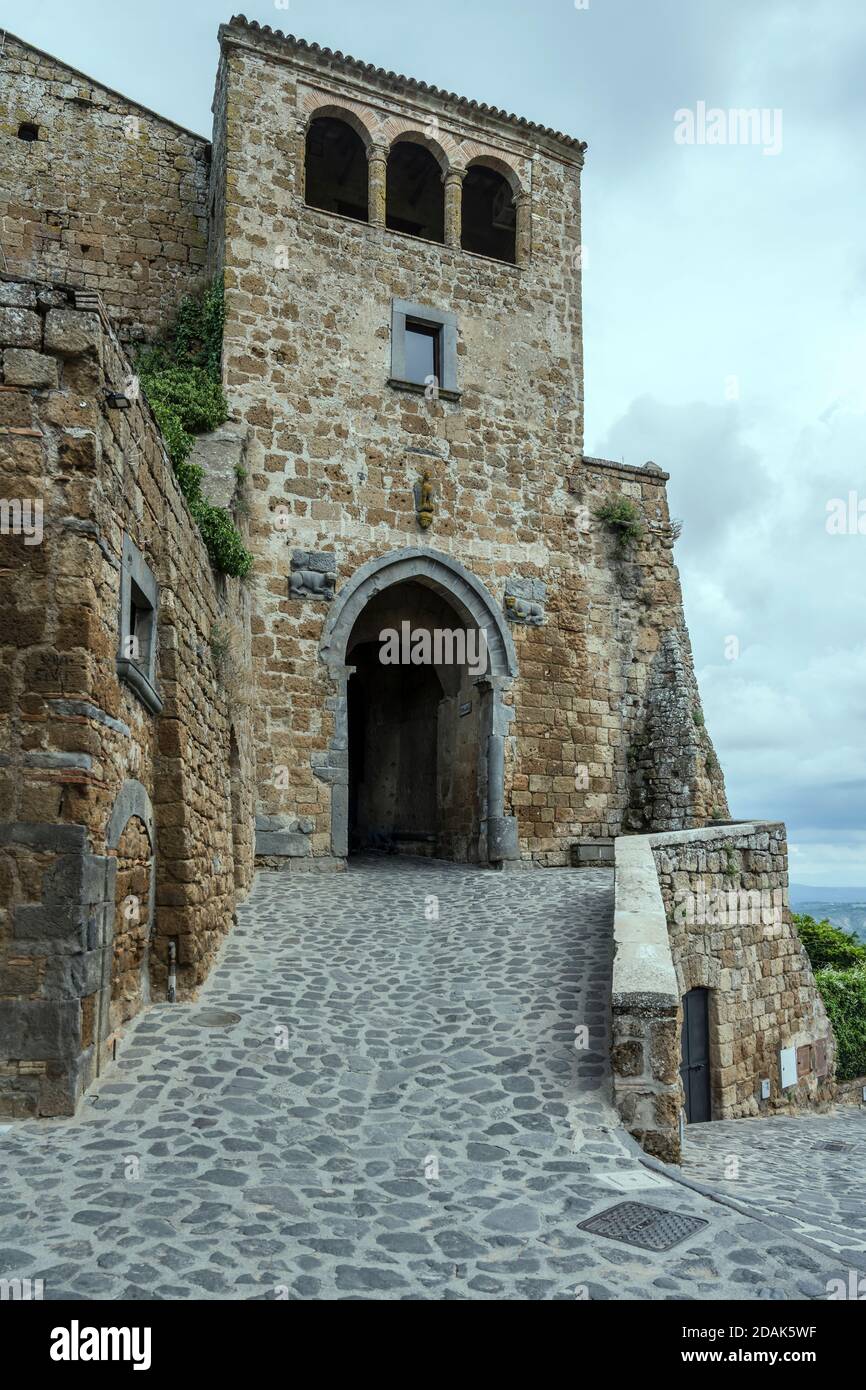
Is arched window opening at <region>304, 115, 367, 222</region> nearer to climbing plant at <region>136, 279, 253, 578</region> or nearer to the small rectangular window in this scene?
the small rectangular window

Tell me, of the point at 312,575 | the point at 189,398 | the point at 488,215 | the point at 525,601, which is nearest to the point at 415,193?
the point at 488,215

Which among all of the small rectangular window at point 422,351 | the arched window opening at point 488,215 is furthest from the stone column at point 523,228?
the small rectangular window at point 422,351

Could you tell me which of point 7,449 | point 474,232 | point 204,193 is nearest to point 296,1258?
point 7,449

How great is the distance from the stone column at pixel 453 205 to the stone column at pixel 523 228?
100cm

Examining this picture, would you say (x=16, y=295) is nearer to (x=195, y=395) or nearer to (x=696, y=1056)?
(x=195, y=395)

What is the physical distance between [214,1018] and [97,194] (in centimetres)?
1245

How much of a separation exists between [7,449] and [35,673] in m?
1.09

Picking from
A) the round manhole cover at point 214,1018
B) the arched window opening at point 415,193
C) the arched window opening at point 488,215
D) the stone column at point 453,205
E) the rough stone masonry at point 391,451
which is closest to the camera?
the round manhole cover at point 214,1018

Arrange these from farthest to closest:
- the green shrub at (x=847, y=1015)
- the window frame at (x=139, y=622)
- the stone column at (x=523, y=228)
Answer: the stone column at (x=523, y=228) → the green shrub at (x=847, y=1015) → the window frame at (x=139, y=622)

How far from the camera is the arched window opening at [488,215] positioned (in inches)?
606

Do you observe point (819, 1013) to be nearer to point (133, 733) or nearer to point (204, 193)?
point (133, 733)

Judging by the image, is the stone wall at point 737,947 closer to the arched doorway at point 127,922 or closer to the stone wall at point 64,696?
the arched doorway at point 127,922

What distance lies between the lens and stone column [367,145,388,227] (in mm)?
13422

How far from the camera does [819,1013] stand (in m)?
11.7
